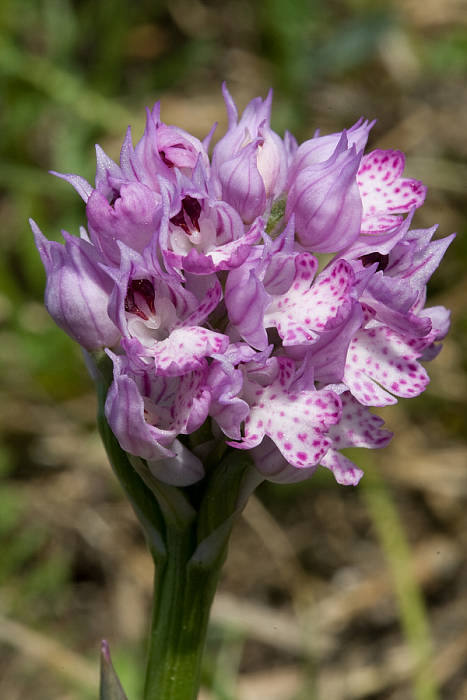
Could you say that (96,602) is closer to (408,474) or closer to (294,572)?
(294,572)

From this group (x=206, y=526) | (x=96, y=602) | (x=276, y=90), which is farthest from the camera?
(x=276, y=90)

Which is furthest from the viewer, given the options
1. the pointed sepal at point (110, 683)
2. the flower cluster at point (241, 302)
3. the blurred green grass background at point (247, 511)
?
the blurred green grass background at point (247, 511)

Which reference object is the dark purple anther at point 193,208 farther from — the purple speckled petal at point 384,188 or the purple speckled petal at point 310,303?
the purple speckled petal at point 384,188

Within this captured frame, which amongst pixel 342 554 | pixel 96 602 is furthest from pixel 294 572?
pixel 96 602

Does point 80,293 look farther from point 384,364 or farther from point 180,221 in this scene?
point 384,364

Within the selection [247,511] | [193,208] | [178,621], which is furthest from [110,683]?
[247,511]

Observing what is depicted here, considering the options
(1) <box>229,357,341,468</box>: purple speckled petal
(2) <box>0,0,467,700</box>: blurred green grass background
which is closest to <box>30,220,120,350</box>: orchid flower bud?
(1) <box>229,357,341,468</box>: purple speckled petal

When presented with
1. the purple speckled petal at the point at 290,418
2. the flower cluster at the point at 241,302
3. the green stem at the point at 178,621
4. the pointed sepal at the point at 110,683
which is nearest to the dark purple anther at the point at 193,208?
the flower cluster at the point at 241,302
